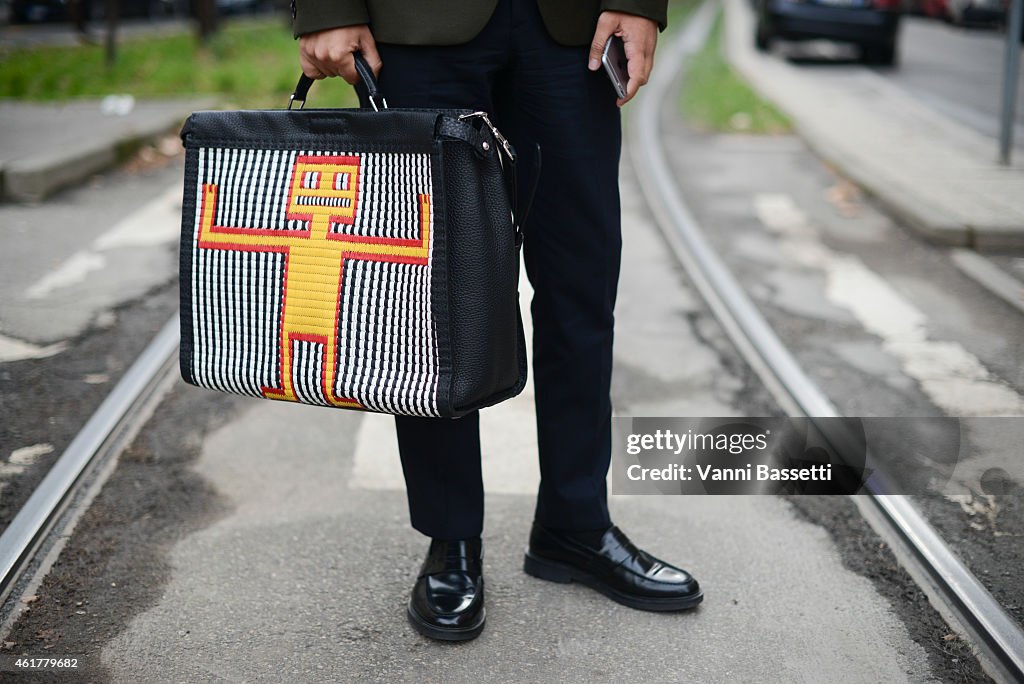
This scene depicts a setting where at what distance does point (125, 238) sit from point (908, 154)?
16.5 feet

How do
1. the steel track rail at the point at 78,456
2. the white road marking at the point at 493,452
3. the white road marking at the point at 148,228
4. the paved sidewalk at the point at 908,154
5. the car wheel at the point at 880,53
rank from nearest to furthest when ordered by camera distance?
the steel track rail at the point at 78,456 → the white road marking at the point at 493,452 → the white road marking at the point at 148,228 → the paved sidewalk at the point at 908,154 → the car wheel at the point at 880,53

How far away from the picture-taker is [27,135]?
6.75 meters

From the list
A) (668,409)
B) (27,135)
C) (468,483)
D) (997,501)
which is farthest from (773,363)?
(27,135)

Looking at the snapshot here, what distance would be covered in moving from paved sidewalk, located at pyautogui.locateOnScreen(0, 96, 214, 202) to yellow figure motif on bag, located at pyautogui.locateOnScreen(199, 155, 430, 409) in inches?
168

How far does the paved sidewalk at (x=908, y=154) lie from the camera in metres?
5.14

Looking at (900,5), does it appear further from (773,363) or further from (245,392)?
(245,392)

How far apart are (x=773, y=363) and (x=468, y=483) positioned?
173 cm

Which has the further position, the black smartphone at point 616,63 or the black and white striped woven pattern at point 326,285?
the black smartphone at point 616,63

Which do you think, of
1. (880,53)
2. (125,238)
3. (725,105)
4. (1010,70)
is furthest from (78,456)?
(880,53)

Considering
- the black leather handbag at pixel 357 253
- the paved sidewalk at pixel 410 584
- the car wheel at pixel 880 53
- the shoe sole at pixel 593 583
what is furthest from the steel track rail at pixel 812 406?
the car wheel at pixel 880 53

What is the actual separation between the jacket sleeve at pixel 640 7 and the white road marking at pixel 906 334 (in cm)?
183

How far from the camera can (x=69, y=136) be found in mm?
6758

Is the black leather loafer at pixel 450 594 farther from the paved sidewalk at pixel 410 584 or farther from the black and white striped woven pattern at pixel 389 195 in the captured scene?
the black and white striped woven pattern at pixel 389 195

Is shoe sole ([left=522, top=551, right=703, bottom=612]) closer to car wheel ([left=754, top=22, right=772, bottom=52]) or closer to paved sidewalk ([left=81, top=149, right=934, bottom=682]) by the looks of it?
paved sidewalk ([left=81, top=149, right=934, bottom=682])
